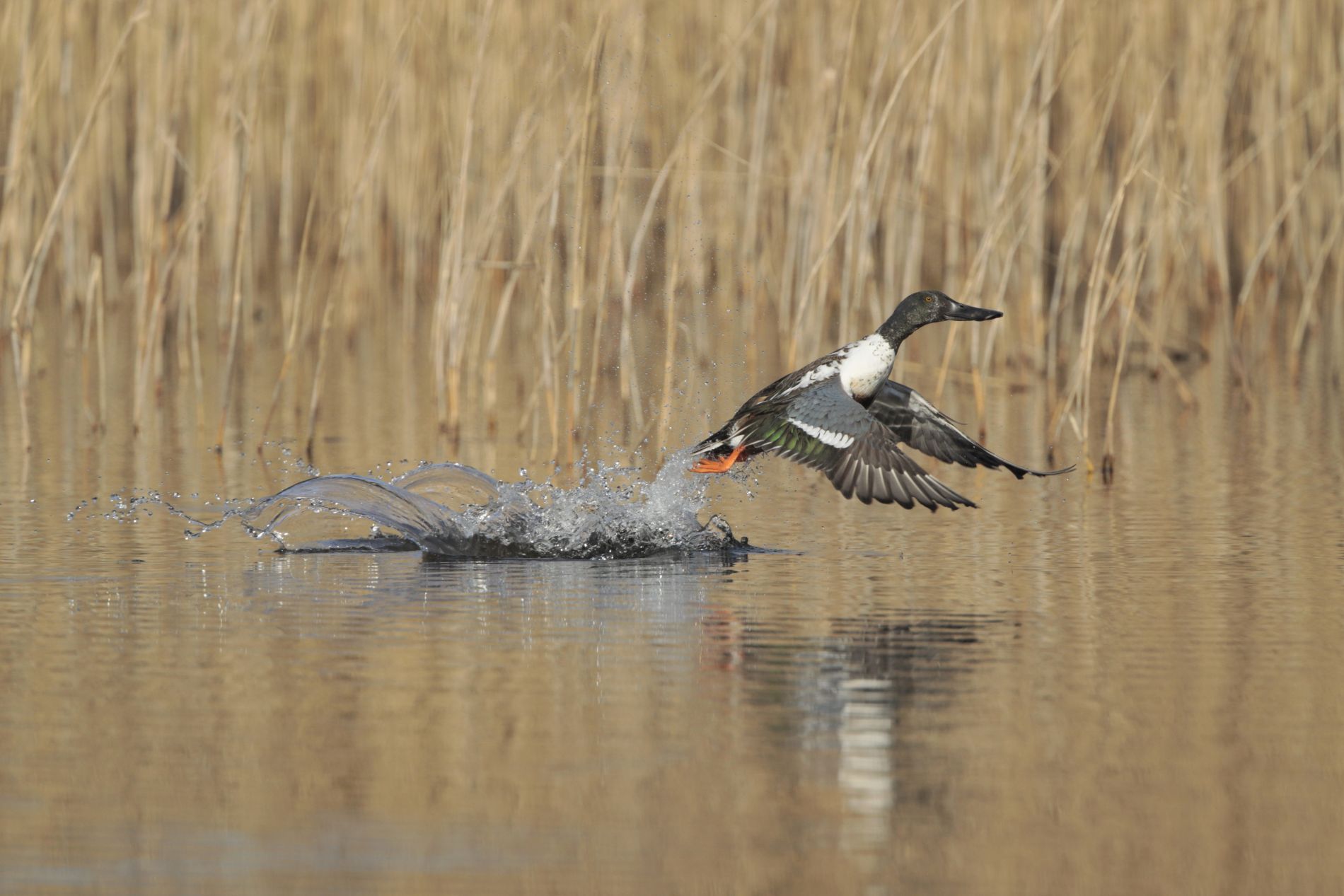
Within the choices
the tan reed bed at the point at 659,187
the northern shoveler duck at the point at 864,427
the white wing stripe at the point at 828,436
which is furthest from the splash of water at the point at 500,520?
the tan reed bed at the point at 659,187

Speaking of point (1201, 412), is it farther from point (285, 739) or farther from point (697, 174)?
point (285, 739)

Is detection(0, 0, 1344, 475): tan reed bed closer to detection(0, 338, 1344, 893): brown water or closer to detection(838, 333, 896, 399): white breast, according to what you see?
detection(838, 333, 896, 399): white breast

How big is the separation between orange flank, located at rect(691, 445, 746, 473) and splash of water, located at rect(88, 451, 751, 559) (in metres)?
0.06

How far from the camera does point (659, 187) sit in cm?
845

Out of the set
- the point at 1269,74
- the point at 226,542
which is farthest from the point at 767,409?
the point at 1269,74

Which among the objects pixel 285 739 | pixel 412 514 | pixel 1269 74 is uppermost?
pixel 1269 74

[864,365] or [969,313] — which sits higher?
[969,313]

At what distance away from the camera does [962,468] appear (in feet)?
30.0

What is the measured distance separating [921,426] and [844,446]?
Answer: 0.95 meters

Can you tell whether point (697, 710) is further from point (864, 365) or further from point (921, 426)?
point (921, 426)

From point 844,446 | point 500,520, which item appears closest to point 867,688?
point 844,446

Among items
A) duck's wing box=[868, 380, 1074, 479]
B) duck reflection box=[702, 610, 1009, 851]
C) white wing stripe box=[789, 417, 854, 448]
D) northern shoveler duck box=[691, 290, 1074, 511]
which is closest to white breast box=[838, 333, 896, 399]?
northern shoveler duck box=[691, 290, 1074, 511]

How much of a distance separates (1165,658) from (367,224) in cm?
927

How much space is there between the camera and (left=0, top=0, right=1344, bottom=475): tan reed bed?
8.88 metres
